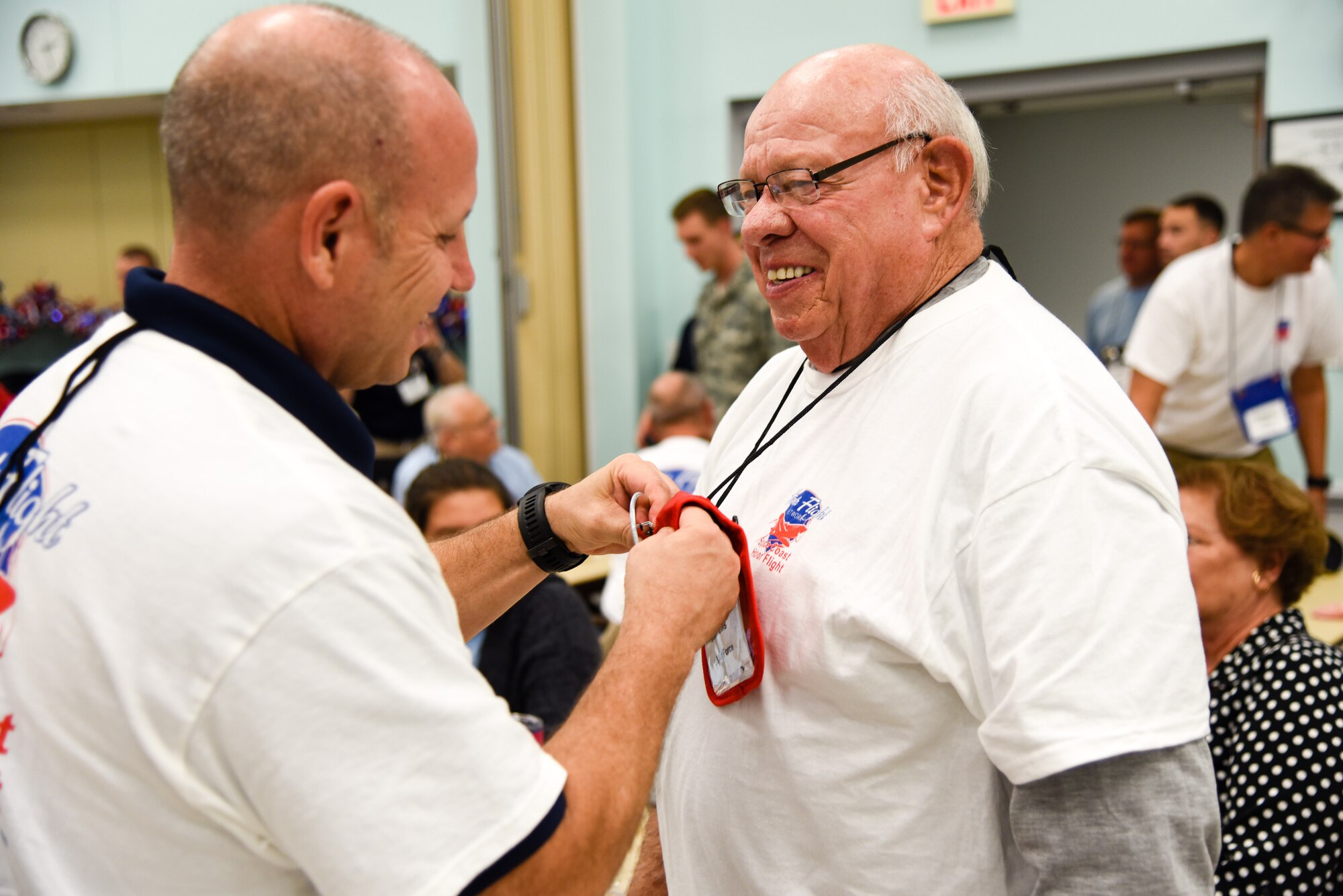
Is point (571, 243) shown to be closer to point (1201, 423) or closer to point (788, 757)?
point (1201, 423)

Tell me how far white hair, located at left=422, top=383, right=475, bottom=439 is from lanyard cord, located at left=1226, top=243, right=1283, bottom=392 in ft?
8.98

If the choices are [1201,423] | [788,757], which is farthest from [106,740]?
[1201,423]

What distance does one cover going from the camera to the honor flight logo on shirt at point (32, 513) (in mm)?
809

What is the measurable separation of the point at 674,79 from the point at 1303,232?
316 cm

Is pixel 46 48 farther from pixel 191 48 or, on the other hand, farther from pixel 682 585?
pixel 682 585

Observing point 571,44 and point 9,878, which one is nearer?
point 9,878

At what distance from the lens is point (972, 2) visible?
16.1ft

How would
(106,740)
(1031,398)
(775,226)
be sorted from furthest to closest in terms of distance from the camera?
(775,226) → (1031,398) → (106,740)

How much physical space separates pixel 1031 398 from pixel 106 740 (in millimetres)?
847

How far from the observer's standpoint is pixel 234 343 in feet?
2.91

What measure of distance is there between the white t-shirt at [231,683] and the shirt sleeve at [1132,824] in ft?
1.53

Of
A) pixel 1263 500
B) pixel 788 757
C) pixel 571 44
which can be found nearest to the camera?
pixel 788 757

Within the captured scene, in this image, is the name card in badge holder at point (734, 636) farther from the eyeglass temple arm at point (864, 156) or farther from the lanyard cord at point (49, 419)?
the lanyard cord at point (49, 419)

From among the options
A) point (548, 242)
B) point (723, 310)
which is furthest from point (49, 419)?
point (548, 242)
